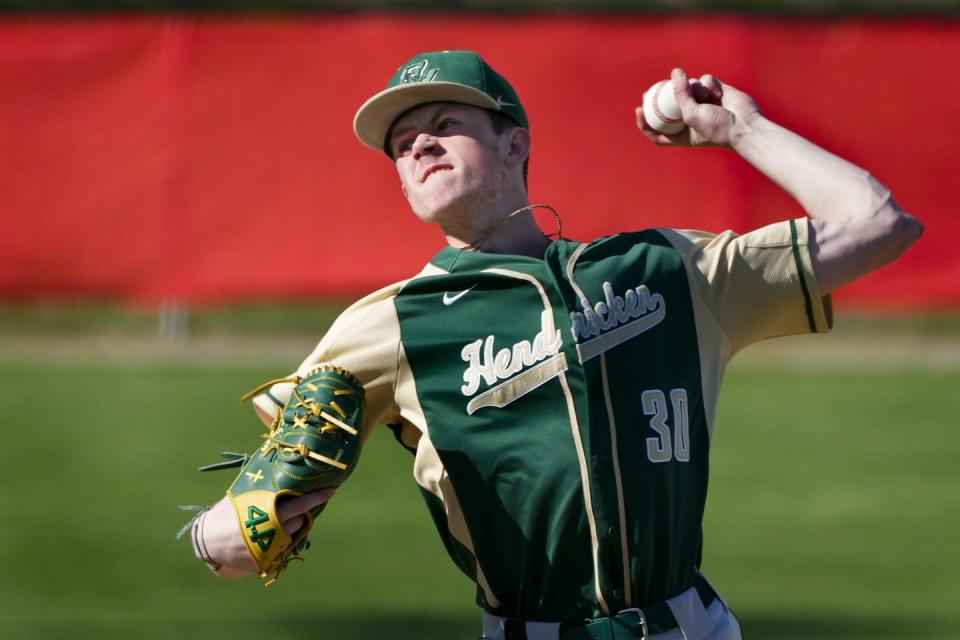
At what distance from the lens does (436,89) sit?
2844mm

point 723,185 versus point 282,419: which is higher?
point 723,185

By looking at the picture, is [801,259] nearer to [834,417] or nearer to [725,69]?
[834,417]

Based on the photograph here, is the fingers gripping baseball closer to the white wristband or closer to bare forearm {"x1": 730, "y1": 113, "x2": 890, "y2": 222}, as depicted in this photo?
bare forearm {"x1": 730, "y1": 113, "x2": 890, "y2": 222}

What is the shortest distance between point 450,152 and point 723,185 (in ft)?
23.9

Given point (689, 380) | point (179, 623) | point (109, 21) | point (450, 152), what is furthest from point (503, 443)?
point (109, 21)

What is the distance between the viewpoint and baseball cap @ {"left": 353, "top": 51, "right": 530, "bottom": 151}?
2838 mm

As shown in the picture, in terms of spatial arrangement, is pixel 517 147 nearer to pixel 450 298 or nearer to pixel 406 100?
pixel 406 100

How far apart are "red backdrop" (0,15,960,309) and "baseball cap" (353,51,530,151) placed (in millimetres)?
6785

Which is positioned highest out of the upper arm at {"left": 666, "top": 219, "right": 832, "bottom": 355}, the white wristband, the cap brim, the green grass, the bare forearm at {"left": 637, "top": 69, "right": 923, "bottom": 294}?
the cap brim

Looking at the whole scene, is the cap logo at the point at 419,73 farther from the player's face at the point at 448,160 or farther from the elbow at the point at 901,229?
the elbow at the point at 901,229

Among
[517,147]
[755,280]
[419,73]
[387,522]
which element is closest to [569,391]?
[755,280]

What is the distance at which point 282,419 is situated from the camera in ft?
8.86

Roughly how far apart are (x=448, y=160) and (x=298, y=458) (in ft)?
2.12

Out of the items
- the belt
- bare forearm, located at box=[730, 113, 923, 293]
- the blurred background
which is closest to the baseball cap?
bare forearm, located at box=[730, 113, 923, 293]
